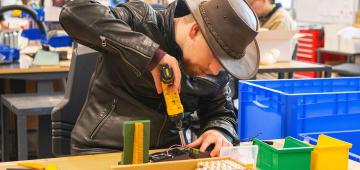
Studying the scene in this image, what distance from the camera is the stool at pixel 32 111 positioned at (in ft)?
9.32

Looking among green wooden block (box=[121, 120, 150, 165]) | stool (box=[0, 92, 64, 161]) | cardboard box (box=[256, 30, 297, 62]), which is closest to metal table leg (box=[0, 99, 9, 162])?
stool (box=[0, 92, 64, 161])

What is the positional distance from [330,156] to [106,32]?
72 centimetres

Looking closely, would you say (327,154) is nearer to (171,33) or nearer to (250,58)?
(250,58)

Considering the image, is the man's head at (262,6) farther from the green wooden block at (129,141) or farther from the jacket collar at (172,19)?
the green wooden block at (129,141)

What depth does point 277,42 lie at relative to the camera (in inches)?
150

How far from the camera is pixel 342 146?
1.23m

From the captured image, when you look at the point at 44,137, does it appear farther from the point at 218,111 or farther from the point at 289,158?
the point at 289,158

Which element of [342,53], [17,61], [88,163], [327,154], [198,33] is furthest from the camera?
[342,53]

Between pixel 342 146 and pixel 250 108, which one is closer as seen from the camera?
Answer: pixel 342 146

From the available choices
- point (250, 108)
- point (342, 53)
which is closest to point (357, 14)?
point (342, 53)

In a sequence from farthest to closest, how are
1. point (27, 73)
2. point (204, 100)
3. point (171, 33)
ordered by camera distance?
point (27, 73) < point (204, 100) < point (171, 33)

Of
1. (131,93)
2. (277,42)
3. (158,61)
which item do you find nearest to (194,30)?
(158,61)

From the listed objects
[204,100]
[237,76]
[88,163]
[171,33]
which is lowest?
[88,163]

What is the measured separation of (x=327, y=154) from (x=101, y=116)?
760 millimetres
